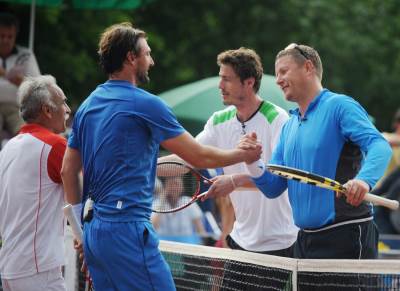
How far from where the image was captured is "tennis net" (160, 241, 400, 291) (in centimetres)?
614

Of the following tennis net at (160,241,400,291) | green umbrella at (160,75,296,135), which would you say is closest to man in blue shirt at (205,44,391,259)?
tennis net at (160,241,400,291)

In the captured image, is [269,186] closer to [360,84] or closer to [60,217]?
[60,217]

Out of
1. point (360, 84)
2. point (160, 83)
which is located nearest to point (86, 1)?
point (160, 83)

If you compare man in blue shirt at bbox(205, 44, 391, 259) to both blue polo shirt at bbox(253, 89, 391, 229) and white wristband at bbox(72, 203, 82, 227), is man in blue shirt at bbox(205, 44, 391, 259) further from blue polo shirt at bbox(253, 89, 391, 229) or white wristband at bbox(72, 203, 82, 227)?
white wristband at bbox(72, 203, 82, 227)

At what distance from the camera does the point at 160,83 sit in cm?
2561

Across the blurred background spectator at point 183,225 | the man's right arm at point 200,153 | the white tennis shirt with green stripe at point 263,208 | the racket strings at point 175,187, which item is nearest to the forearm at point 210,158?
the man's right arm at point 200,153

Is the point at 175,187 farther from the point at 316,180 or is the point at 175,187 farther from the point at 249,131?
the point at 316,180

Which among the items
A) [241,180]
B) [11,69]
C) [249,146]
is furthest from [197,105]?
[249,146]

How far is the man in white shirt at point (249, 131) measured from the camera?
7773 mm

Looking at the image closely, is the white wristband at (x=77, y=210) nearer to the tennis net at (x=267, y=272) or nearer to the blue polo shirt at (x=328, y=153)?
the tennis net at (x=267, y=272)

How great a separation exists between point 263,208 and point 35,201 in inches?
76.9

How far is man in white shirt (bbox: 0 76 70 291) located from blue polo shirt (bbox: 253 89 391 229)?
5.29 ft

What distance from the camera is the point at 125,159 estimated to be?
231 inches

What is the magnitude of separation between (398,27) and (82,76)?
12747 mm
